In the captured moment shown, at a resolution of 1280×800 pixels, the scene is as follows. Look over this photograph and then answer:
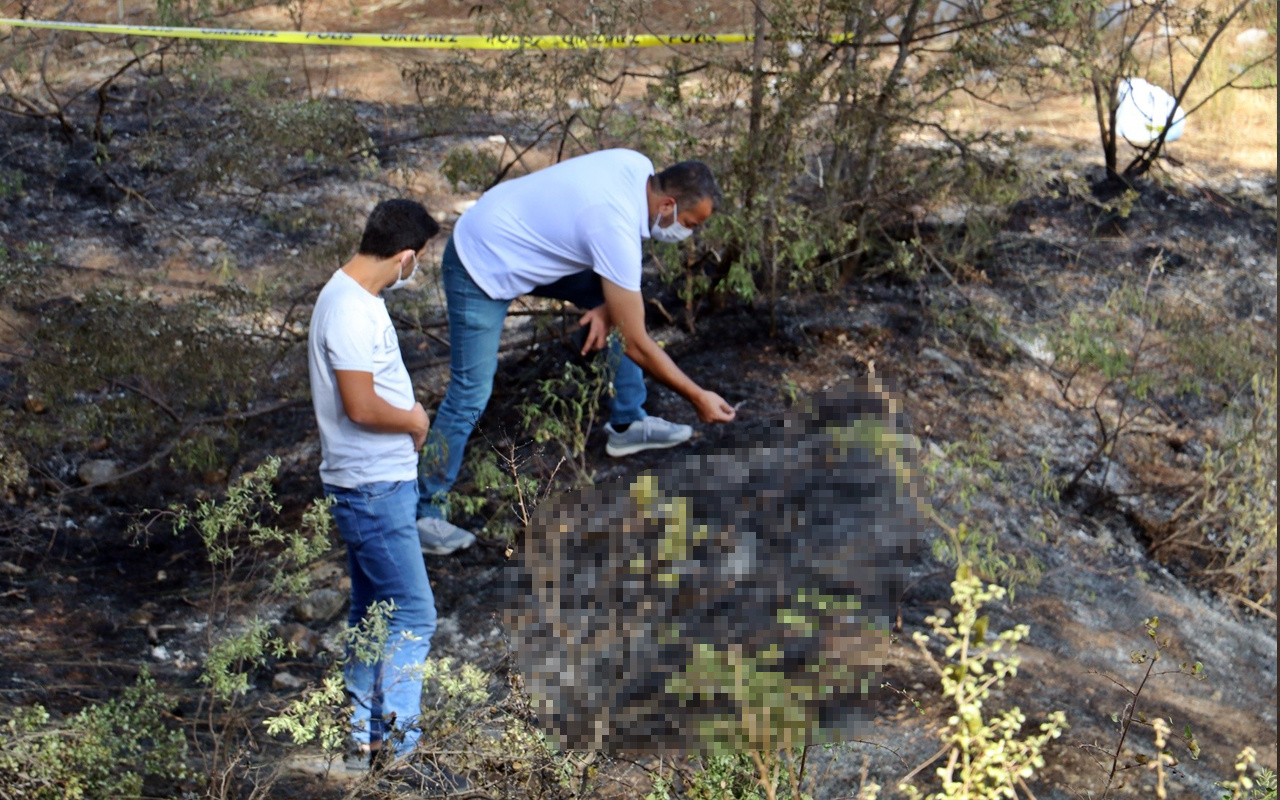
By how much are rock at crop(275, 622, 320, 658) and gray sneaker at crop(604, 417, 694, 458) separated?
132 cm

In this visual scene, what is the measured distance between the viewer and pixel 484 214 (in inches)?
161

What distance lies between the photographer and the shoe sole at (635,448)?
185 inches

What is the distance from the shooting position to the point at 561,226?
4.04 m

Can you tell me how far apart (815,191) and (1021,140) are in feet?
3.85

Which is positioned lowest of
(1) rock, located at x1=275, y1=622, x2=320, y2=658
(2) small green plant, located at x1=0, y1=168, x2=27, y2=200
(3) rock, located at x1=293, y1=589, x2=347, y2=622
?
(1) rock, located at x1=275, y1=622, x2=320, y2=658

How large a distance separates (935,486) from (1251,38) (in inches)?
236

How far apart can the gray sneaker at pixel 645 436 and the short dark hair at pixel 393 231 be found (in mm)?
1684

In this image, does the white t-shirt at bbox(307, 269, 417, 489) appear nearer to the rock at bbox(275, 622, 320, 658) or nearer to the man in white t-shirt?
the man in white t-shirt

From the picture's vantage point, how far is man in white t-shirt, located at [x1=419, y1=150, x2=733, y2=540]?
3996mm

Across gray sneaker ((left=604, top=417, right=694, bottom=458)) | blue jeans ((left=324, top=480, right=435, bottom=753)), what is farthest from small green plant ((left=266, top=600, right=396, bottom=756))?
gray sneaker ((left=604, top=417, right=694, bottom=458))

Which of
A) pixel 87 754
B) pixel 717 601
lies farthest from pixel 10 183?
pixel 717 601

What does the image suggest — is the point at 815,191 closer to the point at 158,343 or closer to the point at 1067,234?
the point at 1067,234

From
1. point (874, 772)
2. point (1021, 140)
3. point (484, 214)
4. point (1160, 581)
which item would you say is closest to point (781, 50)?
point (1021, 140)

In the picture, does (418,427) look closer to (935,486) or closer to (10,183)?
(935,486)
